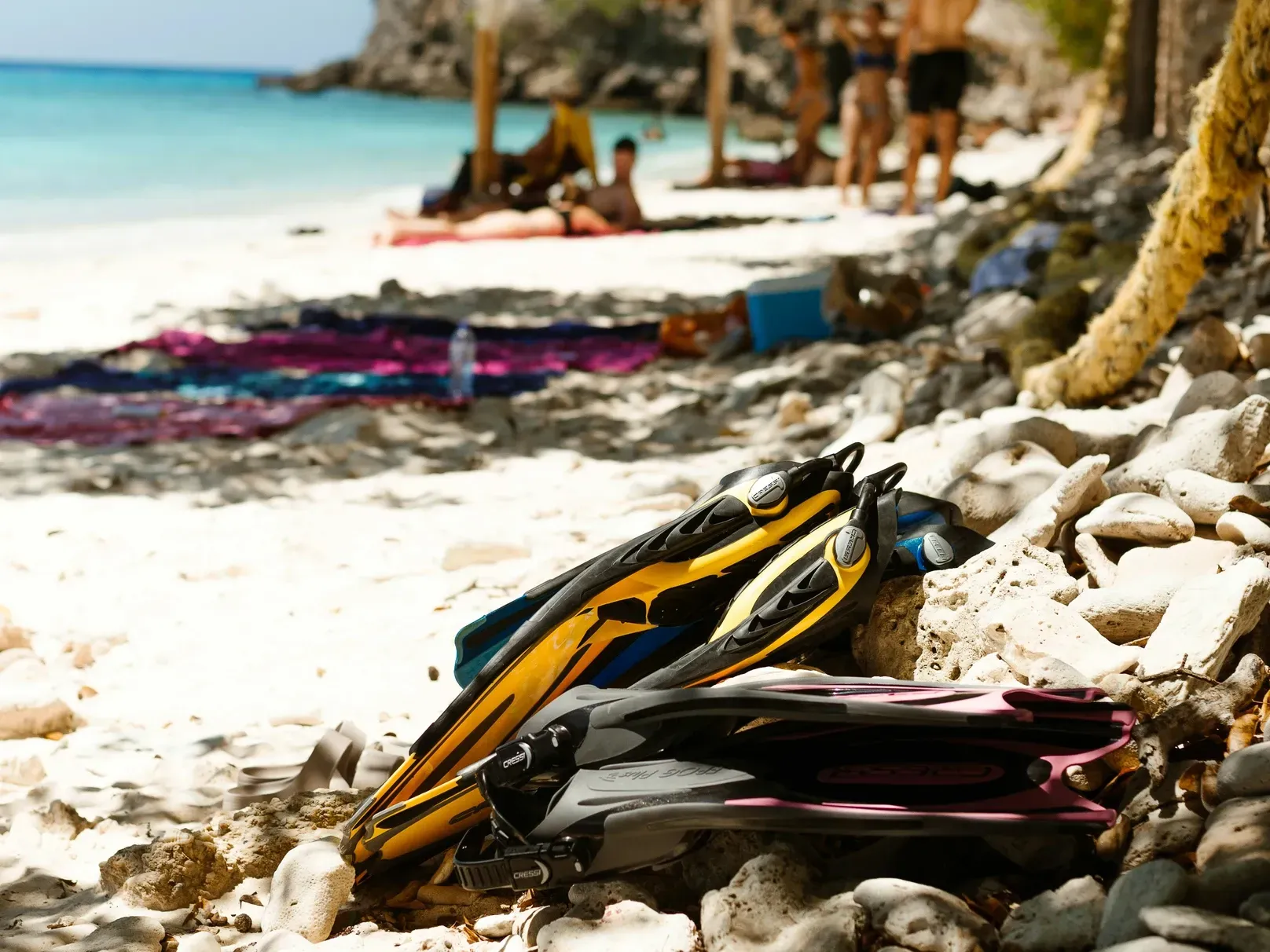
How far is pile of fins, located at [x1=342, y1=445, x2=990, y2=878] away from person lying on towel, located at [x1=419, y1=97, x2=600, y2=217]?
334 inches

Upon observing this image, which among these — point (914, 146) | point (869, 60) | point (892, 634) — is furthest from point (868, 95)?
point (892, 634)

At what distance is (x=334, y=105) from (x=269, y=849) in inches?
2201

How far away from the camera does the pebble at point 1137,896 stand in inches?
56.1

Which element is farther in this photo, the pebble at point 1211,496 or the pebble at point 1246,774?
the pebble at point 1211,496

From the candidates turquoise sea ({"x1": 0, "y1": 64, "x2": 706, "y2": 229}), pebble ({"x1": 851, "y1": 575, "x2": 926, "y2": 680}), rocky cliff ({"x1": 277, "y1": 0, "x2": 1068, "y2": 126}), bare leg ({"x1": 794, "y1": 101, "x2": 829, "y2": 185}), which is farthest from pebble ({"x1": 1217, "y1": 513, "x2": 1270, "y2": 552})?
rocky cliff ({"x1": 277, "y1": 0, "x2": 1068, "y2": 126})

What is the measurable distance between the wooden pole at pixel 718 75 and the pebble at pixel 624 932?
12.5 m

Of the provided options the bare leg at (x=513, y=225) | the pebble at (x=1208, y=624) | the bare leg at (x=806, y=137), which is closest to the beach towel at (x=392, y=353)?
the bare leg at (x=513, y=225)

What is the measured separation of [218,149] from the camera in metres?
26.2

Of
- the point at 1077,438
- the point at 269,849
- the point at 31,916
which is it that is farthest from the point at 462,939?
the point at 1077,438

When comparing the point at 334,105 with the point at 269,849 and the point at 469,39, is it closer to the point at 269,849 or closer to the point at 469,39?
the point at 469,39

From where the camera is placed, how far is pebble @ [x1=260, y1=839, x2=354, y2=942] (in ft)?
6.31

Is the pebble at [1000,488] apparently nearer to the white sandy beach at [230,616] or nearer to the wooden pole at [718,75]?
the white sandy beach at [230,616]

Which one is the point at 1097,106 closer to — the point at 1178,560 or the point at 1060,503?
the point at 1060,503

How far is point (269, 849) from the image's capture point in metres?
2.15
